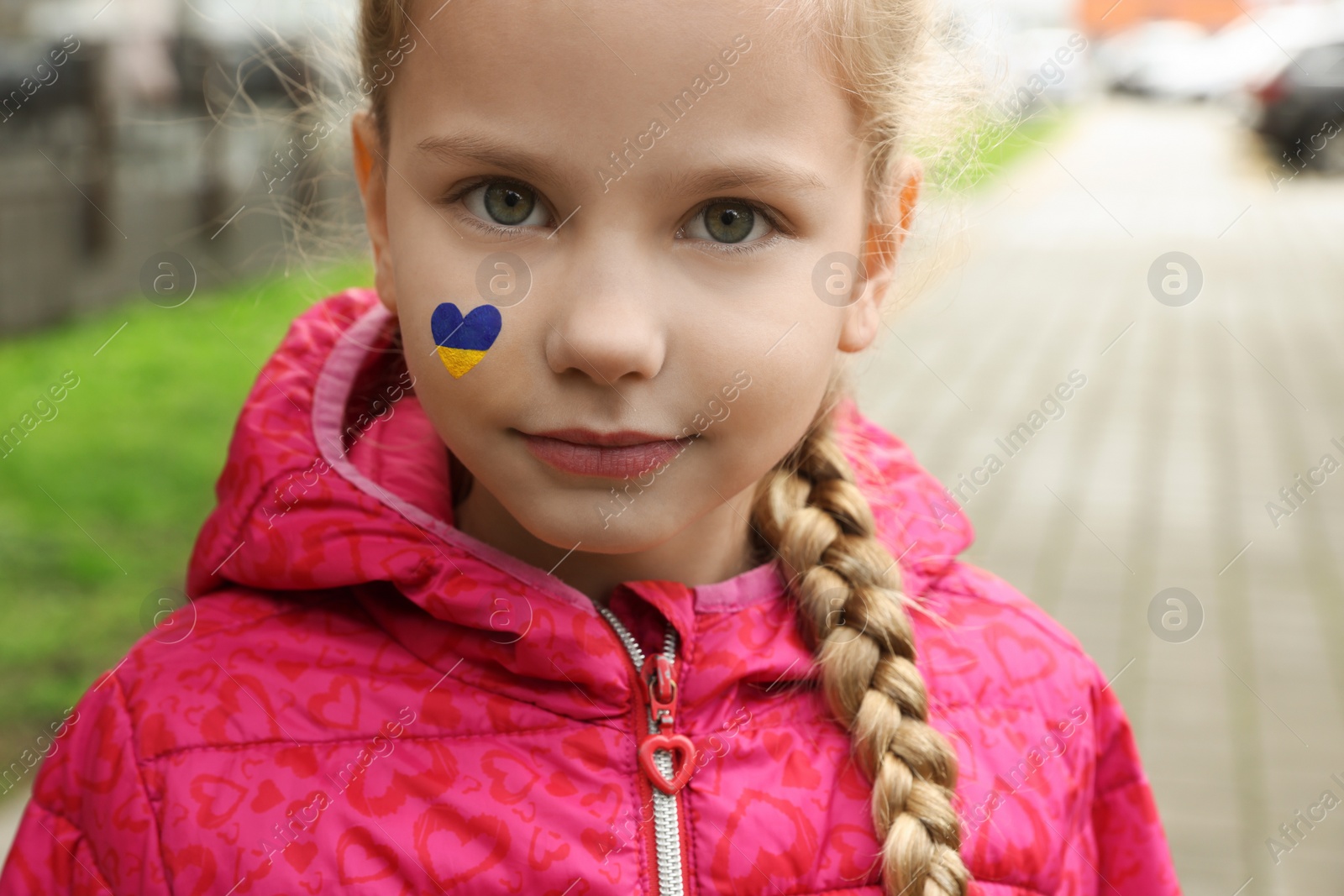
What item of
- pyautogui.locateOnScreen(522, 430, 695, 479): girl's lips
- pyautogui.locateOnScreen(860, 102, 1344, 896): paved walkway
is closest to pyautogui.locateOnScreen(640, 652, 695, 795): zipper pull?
pyautogui.locateOnScreen(522, 430, 695, 479): girl's lips

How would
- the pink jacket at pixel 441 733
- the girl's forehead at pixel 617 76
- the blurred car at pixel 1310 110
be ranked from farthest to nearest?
the blurred car at pixel 1310 110 < the pink jacket at pixel 441 733 < the girl's forehead at pixel 617 76

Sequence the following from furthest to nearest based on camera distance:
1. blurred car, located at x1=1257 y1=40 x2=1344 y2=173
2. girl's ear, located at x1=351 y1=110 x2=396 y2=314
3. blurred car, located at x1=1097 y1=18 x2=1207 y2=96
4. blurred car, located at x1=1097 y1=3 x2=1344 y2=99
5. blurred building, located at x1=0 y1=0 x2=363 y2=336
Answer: blurred car, located at x1=1097 y1=18 x2=1207 y2=96, blurred car, located at x1=1097 y1=3 x2=1344 y2=99, blurred car, located at x1=1257 y1=40 x2=1344 y2=173, blurred building, located at x1=0 y1=0 x2=363 y2=336, girl's ear, located at x1=351 y1=110 x2=396 y2=314

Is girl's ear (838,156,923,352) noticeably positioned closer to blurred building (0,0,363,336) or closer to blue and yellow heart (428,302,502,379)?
blue and yellow heart (428,302,502,379)

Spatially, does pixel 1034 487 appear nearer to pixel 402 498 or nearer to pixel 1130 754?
pixel 1130 754

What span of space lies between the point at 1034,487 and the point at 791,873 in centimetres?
444

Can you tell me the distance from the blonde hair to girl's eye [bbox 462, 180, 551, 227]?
0.22 meters

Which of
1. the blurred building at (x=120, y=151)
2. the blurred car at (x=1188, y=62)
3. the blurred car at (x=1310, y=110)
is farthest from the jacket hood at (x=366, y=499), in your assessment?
the blurred car at (x=1188, y=62)

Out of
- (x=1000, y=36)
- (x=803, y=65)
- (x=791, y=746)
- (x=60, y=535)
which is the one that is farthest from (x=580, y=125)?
(x=60, y=535)

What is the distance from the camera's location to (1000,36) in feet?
6.29

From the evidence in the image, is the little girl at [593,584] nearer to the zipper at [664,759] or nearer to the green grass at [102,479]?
the zipper at [664,759]

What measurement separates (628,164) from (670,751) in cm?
58

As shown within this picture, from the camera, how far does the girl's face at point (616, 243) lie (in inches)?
45.6

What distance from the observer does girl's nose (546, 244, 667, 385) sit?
45.1 inches

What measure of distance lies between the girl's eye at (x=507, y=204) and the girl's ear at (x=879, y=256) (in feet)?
1.24
